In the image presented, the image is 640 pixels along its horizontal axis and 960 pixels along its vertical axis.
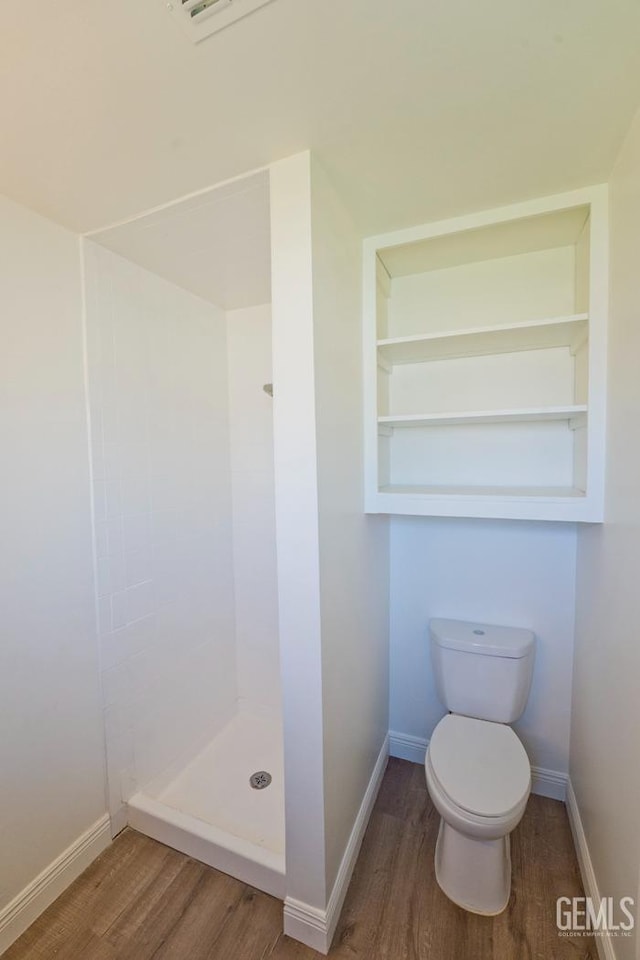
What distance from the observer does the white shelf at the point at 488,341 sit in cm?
137

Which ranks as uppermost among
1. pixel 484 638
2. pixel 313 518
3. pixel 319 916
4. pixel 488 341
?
pixel 488 341

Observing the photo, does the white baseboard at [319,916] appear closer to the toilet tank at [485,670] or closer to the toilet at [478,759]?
the toilet at [478,759]

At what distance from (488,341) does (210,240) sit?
111 centimetres

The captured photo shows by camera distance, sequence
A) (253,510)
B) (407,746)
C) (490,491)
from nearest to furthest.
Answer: (490,491)
(407,746)
(253,510)

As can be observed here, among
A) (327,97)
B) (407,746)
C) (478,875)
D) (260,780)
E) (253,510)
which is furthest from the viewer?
(253,510)

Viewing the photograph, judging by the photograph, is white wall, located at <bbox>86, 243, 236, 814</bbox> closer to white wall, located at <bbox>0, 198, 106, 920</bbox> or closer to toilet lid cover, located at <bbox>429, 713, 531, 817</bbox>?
white wall, located at <bbox>0, 198, 106, 920</bbox>

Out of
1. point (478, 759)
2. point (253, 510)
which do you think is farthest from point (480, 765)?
point (253, 510)

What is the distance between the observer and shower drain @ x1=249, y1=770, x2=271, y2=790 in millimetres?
1832

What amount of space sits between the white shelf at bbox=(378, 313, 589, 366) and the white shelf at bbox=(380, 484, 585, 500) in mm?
545

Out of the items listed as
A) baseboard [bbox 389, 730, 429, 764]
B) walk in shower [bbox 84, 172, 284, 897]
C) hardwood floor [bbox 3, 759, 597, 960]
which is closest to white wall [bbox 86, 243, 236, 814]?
walk in shower [bbox 84, 172, 284, 897]

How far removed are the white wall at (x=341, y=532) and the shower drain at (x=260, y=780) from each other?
50 cm

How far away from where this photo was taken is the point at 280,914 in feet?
4.33

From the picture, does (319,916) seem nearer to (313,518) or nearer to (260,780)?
(260,780)

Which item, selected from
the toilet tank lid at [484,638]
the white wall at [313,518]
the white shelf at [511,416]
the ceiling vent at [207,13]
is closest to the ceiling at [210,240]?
the white wall at [313,518]
